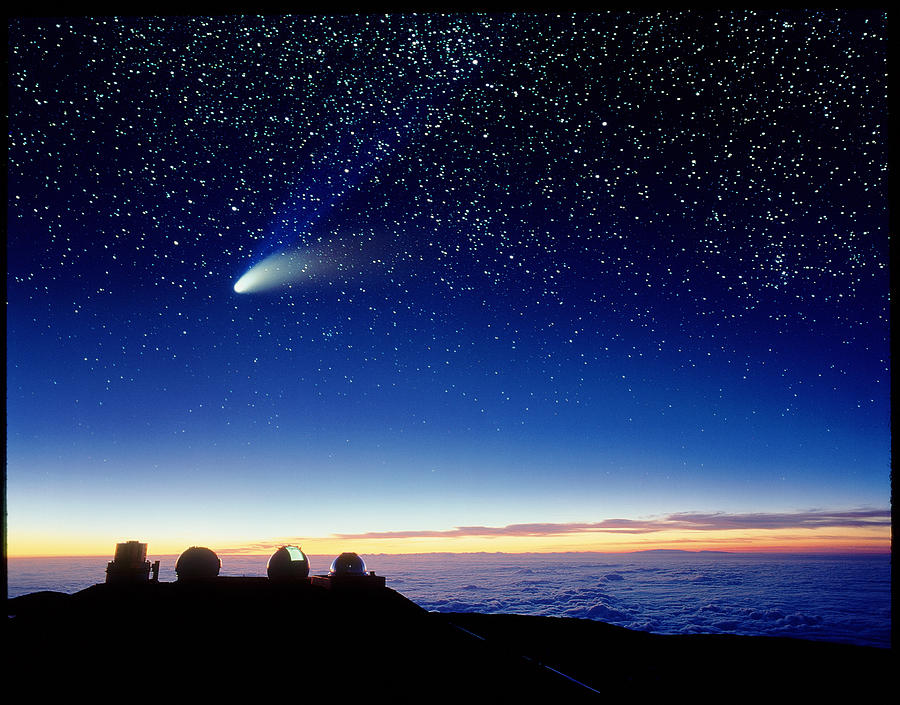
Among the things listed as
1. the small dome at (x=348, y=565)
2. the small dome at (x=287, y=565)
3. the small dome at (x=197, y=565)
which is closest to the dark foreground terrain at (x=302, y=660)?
the small dome at (x=197, y=565)

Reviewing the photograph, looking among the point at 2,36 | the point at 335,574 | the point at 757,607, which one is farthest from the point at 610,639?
the point at 757,607

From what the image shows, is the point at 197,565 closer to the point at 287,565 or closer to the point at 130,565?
the point at 130,565

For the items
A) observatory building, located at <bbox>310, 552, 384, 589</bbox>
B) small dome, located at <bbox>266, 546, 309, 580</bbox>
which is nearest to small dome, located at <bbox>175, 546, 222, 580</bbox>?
small dome, located at <bbox>266, 546, 309, 580</bbox>

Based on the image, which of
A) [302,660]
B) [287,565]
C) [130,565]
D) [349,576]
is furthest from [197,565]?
[302,660]

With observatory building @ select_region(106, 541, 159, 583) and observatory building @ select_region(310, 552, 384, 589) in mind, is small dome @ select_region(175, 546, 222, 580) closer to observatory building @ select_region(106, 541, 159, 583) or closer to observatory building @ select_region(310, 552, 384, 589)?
observatory building @ select_region(106, 541, 159, 583)

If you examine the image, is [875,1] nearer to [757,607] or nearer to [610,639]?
[610,639]
